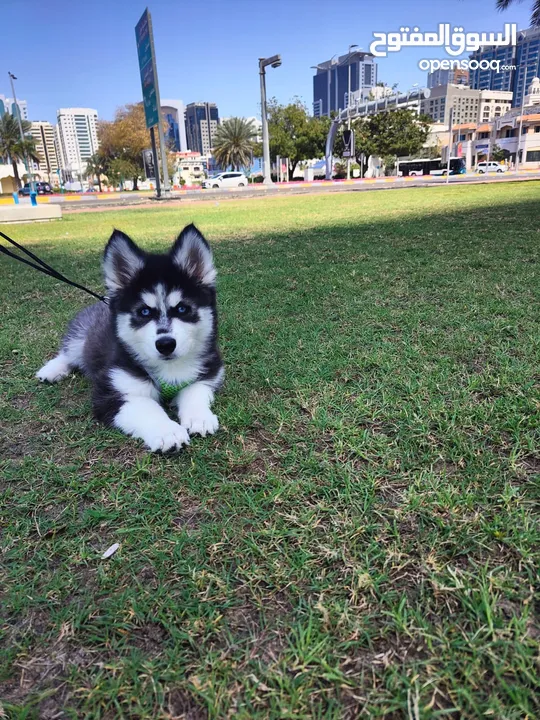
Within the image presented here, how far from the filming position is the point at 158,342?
249 cm

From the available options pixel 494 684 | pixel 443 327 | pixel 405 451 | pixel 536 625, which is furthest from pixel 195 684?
pixel 443 327

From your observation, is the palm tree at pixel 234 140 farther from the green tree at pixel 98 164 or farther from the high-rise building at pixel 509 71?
the high-rise building at pixel 509 71

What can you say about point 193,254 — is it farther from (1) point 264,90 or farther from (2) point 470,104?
(2) point 470,104

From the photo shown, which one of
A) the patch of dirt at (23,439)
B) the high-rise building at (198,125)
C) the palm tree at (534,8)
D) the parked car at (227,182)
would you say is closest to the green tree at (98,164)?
the parked car at (227,182)

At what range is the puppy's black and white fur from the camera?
254cm

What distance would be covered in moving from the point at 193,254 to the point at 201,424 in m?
0.99

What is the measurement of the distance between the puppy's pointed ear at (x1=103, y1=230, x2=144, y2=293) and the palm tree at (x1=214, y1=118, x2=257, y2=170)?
7589cm

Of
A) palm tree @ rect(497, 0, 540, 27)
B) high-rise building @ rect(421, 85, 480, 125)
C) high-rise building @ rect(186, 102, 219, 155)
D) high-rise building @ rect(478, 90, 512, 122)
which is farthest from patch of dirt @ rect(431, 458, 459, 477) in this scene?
high-rise building @ rect(186, 102, 219, 155)

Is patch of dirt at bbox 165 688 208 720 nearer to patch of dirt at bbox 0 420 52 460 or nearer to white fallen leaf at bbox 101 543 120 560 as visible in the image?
white fallen leaf at bbox 101 543 120 560

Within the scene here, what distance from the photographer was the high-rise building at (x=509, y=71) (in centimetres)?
9086

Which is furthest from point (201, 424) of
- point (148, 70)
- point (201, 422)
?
point (148, 70)

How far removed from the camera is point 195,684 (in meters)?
1.32

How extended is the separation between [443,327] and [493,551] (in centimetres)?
256

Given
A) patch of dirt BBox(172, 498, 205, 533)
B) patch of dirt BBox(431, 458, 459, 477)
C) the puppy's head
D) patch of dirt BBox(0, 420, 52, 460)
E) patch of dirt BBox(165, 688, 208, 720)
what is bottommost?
patch of dirt BBox(165, 688, 208, 720)
